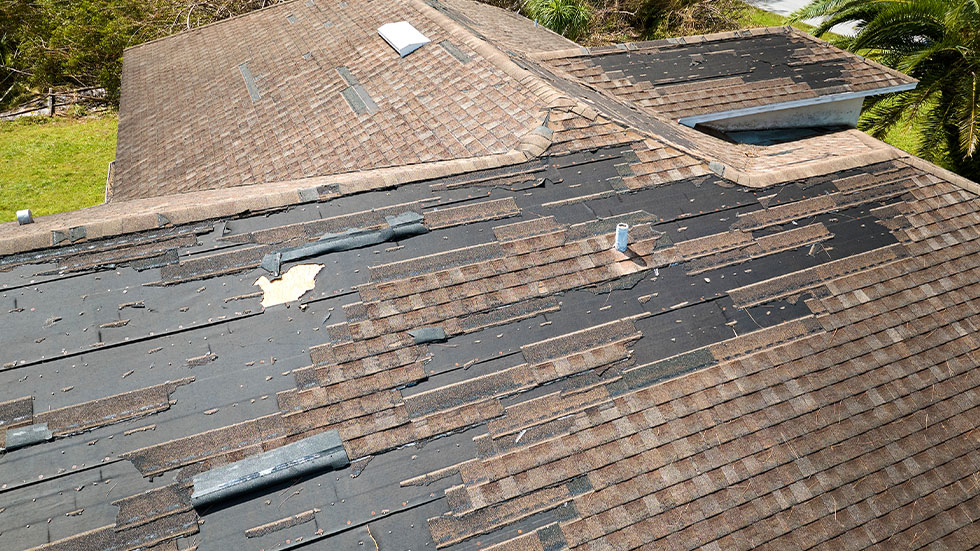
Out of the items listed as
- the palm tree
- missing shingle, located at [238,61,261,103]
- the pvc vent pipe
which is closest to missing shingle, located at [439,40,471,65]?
missing shingle, located at [238,61,261,103]

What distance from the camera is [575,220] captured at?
7.08 metres

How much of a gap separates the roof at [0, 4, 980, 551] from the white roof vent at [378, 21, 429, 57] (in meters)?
5.00

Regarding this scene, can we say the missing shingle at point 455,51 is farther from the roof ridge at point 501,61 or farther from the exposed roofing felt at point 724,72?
the exposed roofing felt at point 724,72

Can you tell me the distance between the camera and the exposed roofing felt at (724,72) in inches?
444

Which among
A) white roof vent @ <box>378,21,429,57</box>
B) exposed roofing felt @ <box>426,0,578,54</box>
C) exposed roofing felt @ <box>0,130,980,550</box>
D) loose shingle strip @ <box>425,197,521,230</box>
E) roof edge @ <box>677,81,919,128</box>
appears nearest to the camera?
exposed roofing felt @ <box>0,130,980,550</box>

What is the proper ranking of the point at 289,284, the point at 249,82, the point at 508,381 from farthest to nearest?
the point at 249,82
the point at 289,284
the point at 508,381

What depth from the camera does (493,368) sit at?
5629 mm

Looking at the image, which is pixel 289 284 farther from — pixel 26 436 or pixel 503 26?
pixel 503 26

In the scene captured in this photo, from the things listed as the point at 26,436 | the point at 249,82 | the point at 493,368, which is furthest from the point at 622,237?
the point at 249,82

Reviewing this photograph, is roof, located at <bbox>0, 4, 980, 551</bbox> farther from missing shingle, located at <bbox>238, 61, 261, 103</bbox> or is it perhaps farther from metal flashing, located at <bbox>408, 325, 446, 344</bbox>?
missing shingle, located at <bbox>238, 61, 261, 103</bbox>

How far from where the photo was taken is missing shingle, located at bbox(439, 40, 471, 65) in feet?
34.4

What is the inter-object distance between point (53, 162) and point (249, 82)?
9.63 m

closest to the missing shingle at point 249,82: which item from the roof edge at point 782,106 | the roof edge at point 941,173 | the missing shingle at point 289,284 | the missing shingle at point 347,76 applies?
the missing shingle at point 347,76

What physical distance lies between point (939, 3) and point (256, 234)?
1430 centimetres
